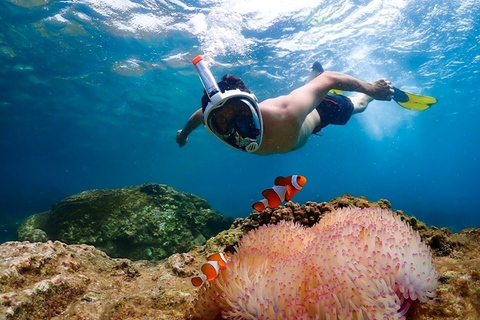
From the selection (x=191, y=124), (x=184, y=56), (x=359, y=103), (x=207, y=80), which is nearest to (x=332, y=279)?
(x=207, y=80)

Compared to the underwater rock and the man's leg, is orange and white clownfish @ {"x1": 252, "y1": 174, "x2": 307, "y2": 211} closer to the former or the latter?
the underwater rock

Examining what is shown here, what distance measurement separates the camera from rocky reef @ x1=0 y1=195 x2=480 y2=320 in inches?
64.3

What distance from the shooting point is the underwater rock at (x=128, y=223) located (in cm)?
615

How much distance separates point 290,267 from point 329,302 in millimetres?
329

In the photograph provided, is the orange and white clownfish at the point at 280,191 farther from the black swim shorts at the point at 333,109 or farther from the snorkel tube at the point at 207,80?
the black swim shorts at the point at 333,109

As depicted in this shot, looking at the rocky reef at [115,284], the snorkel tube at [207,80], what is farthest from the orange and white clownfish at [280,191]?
the snorkel tube at [207,80]

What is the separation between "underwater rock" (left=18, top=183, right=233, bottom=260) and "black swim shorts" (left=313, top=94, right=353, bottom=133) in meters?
3.89

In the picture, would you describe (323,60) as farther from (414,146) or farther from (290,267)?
(414,146)

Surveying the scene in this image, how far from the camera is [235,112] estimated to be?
3416 mm

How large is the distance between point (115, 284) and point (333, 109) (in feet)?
18.3

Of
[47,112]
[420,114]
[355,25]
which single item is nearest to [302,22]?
[355,25]

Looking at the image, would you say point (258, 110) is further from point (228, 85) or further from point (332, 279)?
point (332, 279)

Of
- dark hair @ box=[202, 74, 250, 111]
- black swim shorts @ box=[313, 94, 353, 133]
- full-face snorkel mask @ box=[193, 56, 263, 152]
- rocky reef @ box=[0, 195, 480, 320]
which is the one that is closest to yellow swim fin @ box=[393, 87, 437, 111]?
black swim shorts @ box=[313, 94, 353, 133]

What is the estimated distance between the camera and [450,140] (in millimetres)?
55906
